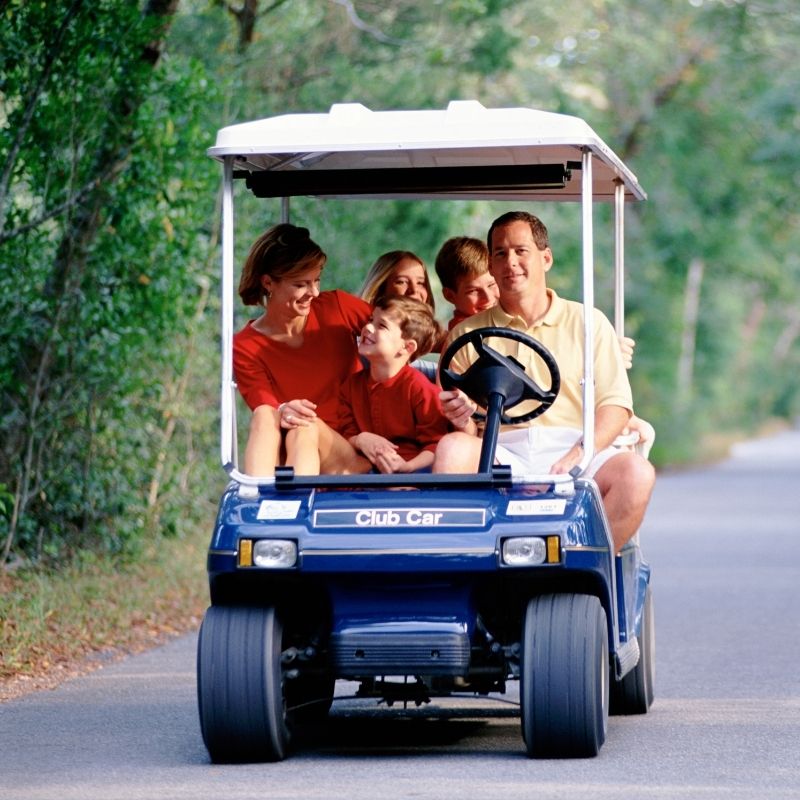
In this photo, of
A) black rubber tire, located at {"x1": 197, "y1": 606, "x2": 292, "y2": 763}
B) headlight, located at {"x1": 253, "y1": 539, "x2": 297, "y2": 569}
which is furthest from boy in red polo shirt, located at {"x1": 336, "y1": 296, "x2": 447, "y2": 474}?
black rubber tire, located at {"x1": 197, "y1": 606, "x2": 292, "y2": 763}

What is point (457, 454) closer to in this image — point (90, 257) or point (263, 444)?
point (263, 444)

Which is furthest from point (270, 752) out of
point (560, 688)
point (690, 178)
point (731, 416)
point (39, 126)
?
point (731, 416)

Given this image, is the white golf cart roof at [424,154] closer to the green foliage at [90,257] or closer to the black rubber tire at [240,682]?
the black rubber tire at [240,682]

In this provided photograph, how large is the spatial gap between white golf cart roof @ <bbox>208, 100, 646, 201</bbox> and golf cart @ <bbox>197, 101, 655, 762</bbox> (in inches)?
0.4

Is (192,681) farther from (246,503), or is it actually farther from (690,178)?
(690,178)

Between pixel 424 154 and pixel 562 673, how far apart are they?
2.16 metres

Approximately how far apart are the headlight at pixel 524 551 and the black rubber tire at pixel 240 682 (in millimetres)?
847

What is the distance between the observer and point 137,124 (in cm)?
1180

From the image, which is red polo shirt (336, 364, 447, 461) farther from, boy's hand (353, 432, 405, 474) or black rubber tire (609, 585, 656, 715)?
black rubber tire (609, 585, 656, 715)

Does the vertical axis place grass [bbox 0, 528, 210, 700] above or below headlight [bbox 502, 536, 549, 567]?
below

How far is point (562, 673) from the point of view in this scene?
6.53 metres

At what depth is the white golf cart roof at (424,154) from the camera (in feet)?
22.1

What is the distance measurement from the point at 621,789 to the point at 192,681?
3.43m

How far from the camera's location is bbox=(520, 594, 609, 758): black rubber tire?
6.53m
